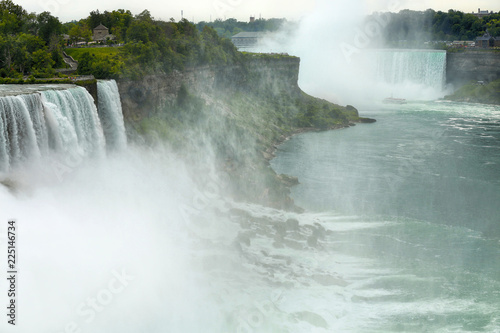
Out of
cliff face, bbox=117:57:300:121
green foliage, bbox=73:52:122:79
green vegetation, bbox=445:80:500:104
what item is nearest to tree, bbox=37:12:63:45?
green foliage, bbox=73:52:122:79

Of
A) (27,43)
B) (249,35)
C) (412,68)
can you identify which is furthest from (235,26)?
(27,43)

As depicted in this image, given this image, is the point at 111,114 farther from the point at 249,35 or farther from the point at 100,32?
the point at 249,35

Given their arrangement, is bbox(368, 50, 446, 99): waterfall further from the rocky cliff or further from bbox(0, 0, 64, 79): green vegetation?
bbox(0, 0, 64, 79): green vegetation

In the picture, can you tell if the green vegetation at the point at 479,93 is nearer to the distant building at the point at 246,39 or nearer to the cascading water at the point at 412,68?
the cascading water at the point at 412,68

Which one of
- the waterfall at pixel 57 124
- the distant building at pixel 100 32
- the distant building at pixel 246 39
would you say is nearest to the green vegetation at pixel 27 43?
the waterfall at pixel 57 124

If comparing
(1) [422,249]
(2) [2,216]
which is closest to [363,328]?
(1) [422,249]

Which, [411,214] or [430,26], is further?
[430,26]
